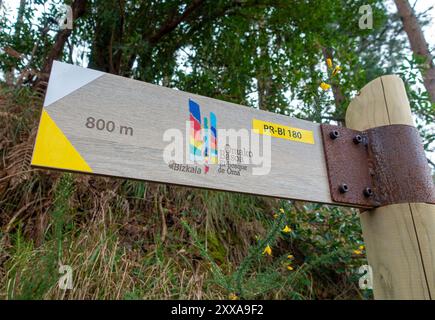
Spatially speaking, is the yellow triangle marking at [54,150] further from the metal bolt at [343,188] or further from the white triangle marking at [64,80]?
the metal bolt at [343,188]

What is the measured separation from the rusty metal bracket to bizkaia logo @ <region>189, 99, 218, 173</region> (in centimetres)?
37

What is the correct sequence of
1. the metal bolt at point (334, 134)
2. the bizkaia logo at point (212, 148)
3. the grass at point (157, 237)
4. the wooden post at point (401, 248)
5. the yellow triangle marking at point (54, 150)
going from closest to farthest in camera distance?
1. the yellow triangle marking at point (54, 150)
2. the bizkaia logo at point (212, 148)
3. the wooden post at point (401, 248)
4. the metal bolt at point (334, 134)
5. the grass at point (157, 237)

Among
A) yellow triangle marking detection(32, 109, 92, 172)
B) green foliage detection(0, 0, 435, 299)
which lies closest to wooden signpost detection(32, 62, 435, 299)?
yellow triangle marking detection(32, 109, 92, 172)

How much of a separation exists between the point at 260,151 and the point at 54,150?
519mm

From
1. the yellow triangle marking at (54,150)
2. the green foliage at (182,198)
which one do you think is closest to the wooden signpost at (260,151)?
the yellow triangle marking at (54,150)

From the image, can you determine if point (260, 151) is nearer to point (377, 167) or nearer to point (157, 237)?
point (377, 167)

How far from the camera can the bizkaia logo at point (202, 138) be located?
0.87 metres

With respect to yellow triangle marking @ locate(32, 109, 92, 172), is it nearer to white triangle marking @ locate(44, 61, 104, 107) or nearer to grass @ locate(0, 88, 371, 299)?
white triangle marking @ locate(44, 61, 104, 107)

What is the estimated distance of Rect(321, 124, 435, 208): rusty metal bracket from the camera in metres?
1.03

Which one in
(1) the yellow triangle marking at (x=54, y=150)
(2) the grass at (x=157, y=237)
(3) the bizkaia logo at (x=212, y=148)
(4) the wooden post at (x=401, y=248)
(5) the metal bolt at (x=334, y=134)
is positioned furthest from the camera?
(2) the grass at (x=157, y=237)

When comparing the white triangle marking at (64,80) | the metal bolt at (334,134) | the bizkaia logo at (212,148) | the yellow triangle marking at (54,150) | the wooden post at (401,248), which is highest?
the metal bolt at (334,134)

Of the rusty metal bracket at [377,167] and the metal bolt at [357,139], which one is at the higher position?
the metal bolt at [357,139]

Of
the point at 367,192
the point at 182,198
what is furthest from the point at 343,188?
the point at 182,198

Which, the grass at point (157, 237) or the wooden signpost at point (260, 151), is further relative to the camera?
the grass at point (157, 237)
